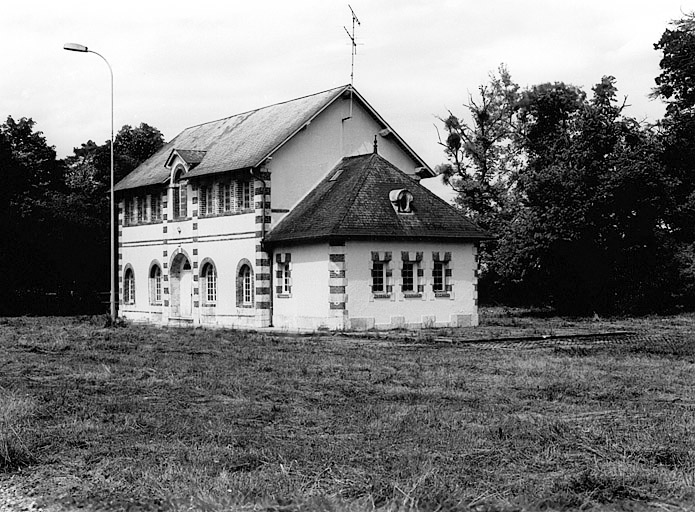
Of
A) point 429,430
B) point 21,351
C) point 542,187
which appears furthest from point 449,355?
point 542,187

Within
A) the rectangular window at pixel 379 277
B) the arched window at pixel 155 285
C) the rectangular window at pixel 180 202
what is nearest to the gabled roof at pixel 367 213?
the rectangular window at pixel 379 277

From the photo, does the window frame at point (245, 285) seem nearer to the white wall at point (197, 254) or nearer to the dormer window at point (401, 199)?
the white wall at point (197, 254)

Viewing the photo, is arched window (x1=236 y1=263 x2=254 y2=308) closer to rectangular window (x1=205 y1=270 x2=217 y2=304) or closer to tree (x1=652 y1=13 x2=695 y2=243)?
rectangular window (x1=205 y1=270 x2=217 y2=304)

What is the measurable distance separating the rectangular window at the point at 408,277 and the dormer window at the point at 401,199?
201 centimetres

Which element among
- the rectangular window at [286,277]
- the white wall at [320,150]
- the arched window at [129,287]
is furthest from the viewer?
the arched window at [129,287]

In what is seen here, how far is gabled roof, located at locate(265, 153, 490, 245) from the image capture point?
34.9 m

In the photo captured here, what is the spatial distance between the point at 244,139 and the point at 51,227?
18573mm

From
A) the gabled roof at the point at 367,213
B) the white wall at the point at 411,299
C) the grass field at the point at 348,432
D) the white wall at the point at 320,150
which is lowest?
the grass field at the point at 348,432

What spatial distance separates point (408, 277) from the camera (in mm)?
36375

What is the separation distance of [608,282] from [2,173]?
33.2m

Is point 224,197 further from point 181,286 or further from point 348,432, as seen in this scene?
point 348,432

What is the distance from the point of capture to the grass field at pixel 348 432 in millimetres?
8289

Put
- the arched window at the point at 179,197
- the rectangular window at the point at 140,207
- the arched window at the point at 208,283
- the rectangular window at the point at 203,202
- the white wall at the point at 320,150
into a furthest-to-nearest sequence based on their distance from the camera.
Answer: the rectangular window at the point at 140,207, the arched window at the point at 179,197, the rectangular window at the point at 203,202, the arched window at the point at 208,283, the white wall at the point at 320,150

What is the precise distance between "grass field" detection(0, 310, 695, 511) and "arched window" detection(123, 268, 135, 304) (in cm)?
2891
